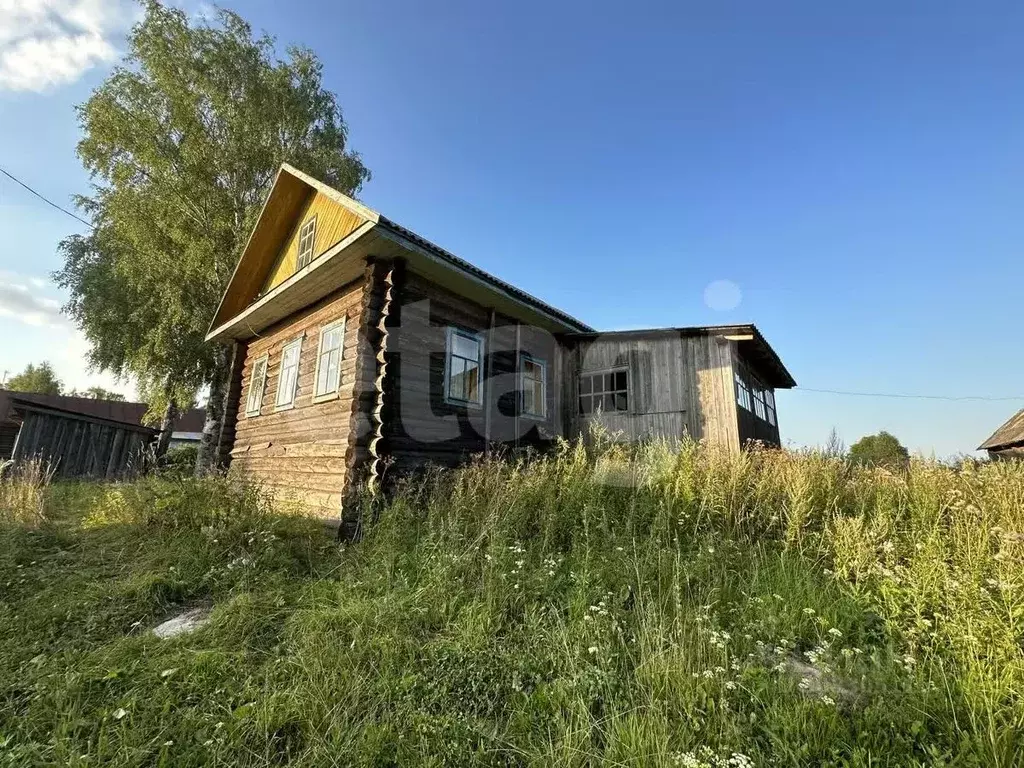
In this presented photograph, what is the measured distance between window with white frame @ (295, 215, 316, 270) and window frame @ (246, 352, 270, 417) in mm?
2563

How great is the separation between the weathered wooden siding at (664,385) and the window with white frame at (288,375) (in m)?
6.17

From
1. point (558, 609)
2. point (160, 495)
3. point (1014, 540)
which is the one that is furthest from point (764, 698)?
point (160, 495)

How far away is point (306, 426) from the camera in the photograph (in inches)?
364

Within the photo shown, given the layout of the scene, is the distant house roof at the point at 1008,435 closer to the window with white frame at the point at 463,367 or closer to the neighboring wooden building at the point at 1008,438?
the neighboring wooden building at the point at 1008,438

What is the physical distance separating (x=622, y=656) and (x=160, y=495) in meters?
6.71

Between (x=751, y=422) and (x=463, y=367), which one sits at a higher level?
(x=463, y=367)

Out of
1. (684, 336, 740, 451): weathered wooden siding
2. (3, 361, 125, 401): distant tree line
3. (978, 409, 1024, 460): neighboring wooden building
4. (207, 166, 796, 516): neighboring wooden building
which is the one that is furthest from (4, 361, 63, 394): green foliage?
(978, 409, 1024, 460): neighboring wooden building

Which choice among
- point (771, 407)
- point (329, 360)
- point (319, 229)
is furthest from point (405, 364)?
point (771, 407)

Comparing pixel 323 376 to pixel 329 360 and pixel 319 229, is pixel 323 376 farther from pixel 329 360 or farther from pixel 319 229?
pixel 319 229

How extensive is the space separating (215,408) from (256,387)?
240 inches

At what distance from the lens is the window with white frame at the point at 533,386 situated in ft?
34.8

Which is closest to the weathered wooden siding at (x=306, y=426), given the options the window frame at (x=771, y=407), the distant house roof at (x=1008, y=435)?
the window frame at (x=771, y=407)

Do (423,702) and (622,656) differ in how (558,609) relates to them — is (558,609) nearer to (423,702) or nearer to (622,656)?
(622,656)

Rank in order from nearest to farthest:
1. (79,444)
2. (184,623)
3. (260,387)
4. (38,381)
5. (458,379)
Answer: (184,623), (458,379), (260,387), (79,444), (38,381)
